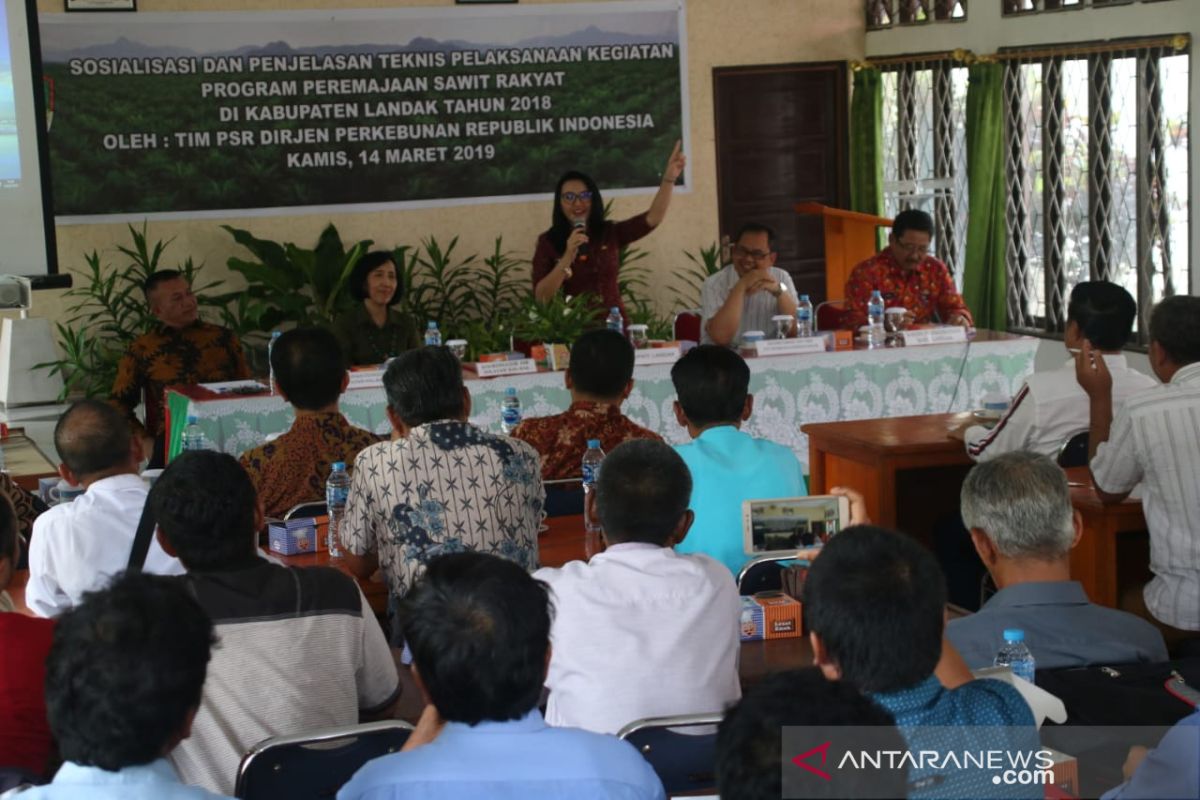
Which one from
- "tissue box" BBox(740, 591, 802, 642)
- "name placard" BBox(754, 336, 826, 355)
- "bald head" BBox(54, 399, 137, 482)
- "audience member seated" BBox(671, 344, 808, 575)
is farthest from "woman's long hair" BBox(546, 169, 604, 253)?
"tissue box" BBox(740, 591, 802, 642)

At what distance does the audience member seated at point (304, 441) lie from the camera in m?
4.04

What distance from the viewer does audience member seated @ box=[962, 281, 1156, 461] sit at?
426 cm

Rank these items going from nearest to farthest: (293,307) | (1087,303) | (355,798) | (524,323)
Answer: (355,798) < (1087,303) < (524,323) < (293,307)

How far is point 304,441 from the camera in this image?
4.07m

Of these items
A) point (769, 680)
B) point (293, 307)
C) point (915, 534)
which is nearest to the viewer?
point (769, 680)

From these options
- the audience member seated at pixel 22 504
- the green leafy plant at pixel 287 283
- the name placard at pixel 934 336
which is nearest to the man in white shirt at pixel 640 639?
the audience member seated at pixel 22 504

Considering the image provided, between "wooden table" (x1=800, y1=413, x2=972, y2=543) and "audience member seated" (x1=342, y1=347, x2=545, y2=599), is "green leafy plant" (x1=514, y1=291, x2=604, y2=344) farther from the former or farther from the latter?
"audience member seated" (x1=342, y1=347, x2=545, y2=599)

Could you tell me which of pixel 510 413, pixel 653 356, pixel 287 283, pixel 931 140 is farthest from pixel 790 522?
pixel 931 140

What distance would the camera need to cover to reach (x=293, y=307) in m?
8.50

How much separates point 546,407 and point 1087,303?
265cm

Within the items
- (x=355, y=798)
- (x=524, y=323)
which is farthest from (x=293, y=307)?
(x=355, y=798)

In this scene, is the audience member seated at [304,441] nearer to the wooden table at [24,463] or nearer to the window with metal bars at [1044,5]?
the wooden table at [24,463]

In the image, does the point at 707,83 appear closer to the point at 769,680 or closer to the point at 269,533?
the point at 269,533

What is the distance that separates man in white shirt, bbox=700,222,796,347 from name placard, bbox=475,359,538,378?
2.89 ft
